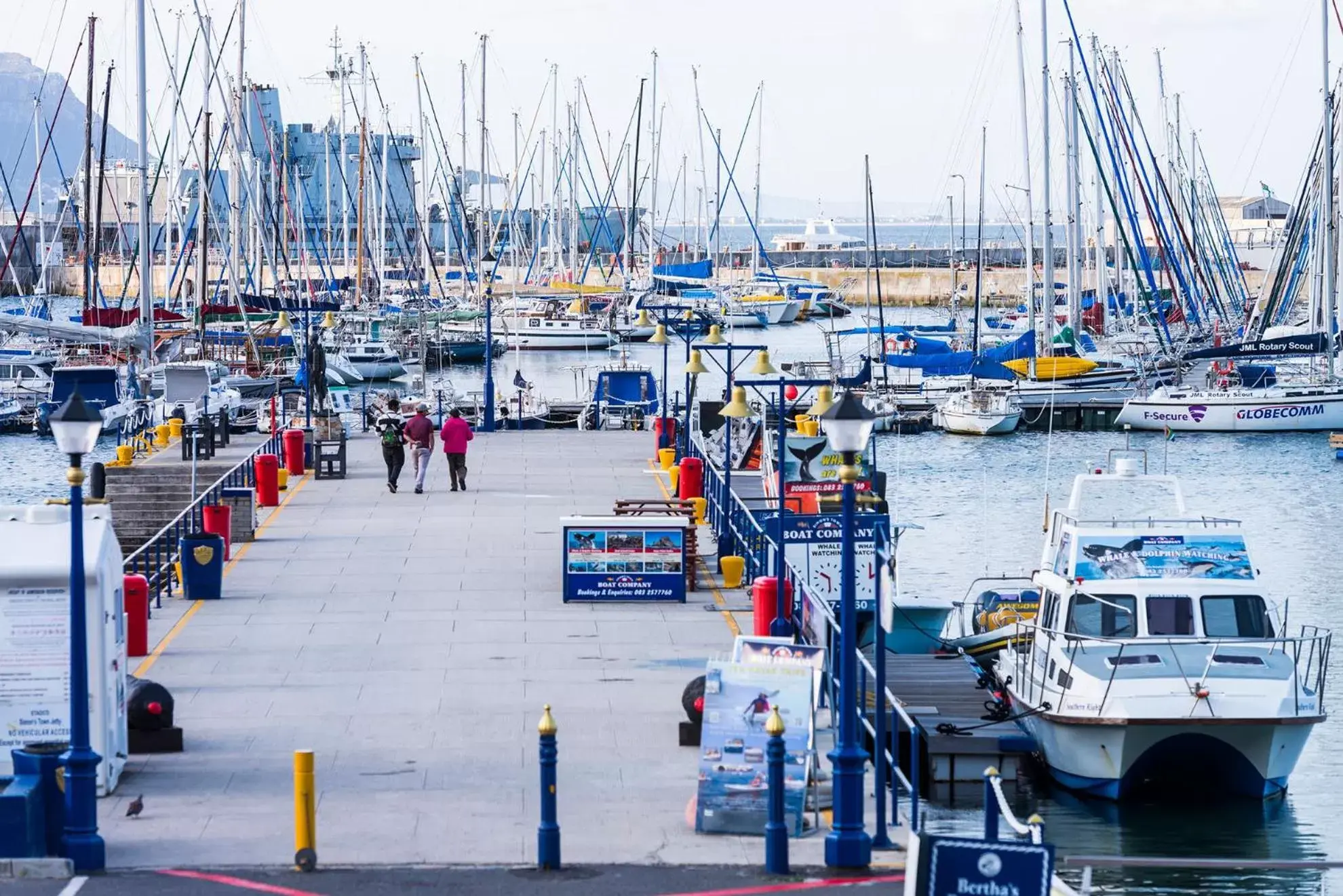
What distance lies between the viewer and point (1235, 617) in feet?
71.5

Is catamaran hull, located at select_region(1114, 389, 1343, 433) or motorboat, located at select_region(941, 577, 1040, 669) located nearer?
motorboat, located at select_region(941, 577, 1040, 669)

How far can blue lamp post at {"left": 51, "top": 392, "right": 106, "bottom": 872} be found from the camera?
1381cm

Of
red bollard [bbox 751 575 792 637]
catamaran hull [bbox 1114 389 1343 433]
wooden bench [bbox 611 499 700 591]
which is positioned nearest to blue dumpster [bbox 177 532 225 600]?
wooden bench [bbox 611 499 700 591]

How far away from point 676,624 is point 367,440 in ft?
83.4

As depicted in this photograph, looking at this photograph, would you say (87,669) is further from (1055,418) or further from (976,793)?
(1055,418)

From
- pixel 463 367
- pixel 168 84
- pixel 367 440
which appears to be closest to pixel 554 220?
pixel 463 367

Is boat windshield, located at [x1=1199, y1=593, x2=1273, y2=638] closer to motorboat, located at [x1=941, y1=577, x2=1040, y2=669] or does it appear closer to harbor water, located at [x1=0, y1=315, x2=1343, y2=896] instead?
harbor water, located at [x1=0, y1=315, x2=1343, y2=896]

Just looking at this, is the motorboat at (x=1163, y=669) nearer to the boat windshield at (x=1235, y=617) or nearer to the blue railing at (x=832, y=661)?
the boat windshield at (x=1235, y=617)

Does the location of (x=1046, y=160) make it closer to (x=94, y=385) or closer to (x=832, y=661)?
(x=94, y=385)

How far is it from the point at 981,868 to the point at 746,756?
367 cm

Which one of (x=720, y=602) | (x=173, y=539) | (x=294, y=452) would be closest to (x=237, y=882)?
(x=720, y=602)

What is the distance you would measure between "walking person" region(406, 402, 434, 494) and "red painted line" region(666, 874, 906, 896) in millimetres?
22290

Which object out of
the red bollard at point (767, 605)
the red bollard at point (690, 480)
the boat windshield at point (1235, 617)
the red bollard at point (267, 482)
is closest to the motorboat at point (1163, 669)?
the boat windshield at point (1235, 617)

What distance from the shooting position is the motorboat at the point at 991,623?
2747 centimetres
